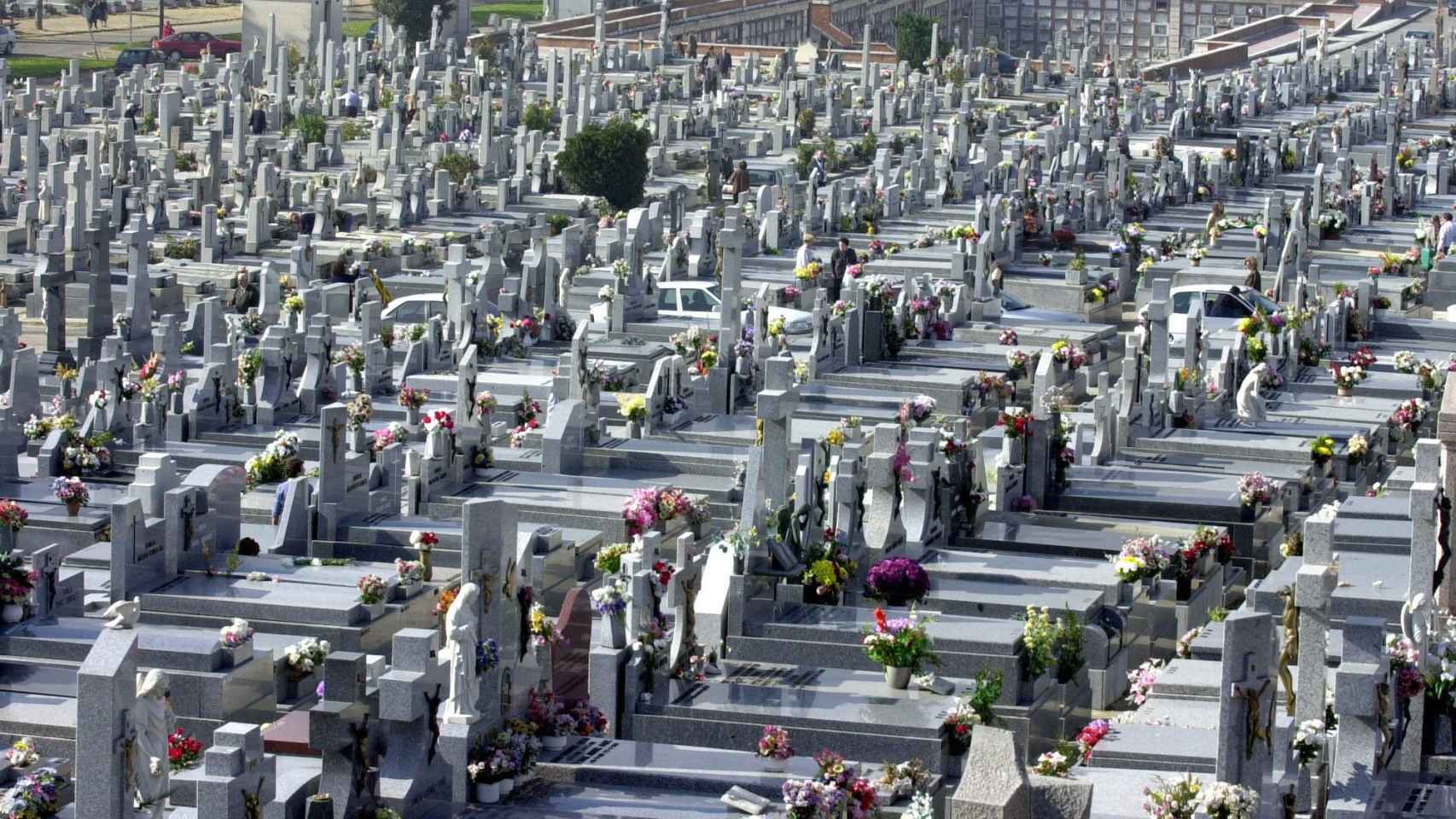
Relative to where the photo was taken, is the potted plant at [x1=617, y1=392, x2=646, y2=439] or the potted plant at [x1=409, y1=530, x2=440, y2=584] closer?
the potted plant at [x1=409, y1=530, x2=440, y2=584]

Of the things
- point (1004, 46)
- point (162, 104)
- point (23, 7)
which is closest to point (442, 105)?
point (162, 104)

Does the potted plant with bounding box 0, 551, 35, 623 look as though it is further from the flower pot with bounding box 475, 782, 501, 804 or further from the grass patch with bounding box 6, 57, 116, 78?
the grass patch with bounding box 6, 57, 116, 78

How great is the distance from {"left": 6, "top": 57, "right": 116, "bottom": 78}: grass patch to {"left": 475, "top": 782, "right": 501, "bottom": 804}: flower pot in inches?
2540

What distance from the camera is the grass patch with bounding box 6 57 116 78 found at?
87125mm

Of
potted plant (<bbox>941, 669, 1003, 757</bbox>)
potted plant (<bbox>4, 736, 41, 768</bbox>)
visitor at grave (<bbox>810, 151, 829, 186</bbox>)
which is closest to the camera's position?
potted plant (<bbox>4, 736, 41, 768</bbox>)

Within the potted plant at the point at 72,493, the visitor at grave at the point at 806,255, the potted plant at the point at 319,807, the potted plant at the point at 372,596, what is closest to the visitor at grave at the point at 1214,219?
the visitor at grave at the point at 806,255

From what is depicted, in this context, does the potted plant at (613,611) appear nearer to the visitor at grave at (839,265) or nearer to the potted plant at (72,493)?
the potted plant at (72,493)

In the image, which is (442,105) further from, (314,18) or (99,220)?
(99,220)

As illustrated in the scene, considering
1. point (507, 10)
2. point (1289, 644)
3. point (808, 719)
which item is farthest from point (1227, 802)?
point (507, 10)

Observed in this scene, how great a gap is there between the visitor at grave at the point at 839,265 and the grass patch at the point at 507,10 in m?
60.7

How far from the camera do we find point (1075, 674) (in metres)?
27.5

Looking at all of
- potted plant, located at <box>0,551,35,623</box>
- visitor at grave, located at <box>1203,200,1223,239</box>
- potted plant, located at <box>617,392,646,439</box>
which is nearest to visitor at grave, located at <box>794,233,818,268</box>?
visitor at grave, located at <box>1203,200,1223,239</box>

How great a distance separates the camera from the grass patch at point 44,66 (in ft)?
286

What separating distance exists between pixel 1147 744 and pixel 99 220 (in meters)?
26.5
